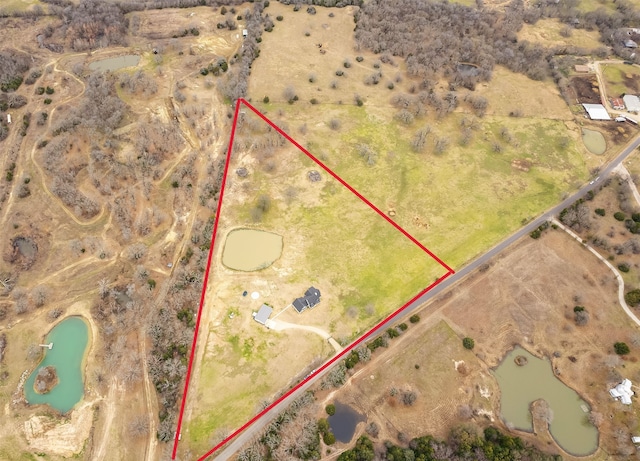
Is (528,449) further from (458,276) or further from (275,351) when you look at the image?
(275,351)

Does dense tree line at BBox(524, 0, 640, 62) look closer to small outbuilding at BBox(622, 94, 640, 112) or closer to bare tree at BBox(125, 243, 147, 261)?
small outbuilding at BBox(622, 94, 640, 112)

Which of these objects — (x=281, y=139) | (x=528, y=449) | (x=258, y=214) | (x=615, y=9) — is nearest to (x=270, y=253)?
(x=258, y=214)

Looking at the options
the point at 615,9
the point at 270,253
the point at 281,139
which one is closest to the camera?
the point at 270,253

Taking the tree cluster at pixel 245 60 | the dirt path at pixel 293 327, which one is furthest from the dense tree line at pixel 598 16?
the dirt path at pixel 293 327

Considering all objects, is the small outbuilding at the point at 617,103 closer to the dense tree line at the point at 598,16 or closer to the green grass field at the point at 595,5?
the dense tree line at the point at 598,16

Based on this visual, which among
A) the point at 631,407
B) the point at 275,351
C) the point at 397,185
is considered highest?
the point at 397,185

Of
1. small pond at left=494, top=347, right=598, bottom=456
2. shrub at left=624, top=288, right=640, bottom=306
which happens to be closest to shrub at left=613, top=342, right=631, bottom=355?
shrub at left=624, top=288, right=640, bottom=306

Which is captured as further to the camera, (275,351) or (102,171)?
(102,171)
